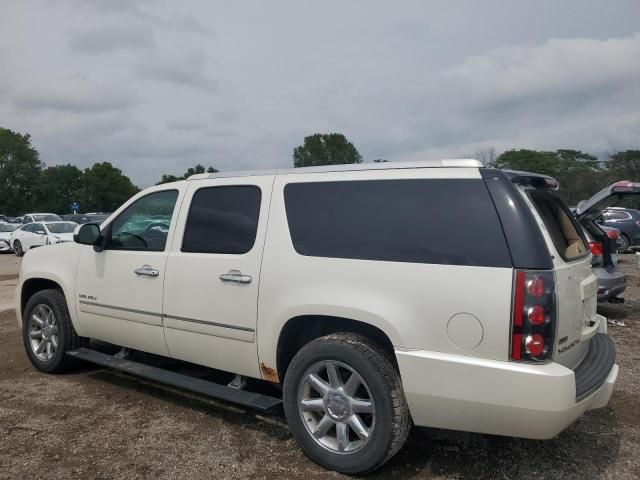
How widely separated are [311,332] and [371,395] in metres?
0.68

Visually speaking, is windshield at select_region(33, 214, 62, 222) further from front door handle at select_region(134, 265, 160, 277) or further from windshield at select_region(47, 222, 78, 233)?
front door handle at select_region(134, 265, 160, 277)

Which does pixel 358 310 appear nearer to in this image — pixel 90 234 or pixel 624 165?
pixel 90 234

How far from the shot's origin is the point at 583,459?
3.41m

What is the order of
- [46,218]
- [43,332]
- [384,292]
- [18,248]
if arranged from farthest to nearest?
1. [46,218]
2. [18,248]
3. [43,332]
4. [384,292]

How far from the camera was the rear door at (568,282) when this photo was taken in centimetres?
286

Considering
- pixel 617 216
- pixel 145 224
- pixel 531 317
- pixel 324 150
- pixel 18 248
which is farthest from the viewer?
pixel 324 150

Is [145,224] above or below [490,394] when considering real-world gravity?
above

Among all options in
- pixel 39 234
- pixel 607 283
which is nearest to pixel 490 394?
pixel 607 283

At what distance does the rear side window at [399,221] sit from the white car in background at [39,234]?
17804mm

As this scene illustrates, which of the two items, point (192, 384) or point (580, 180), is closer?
point (192, 384)

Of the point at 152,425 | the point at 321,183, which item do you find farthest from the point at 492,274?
the point at 152,425

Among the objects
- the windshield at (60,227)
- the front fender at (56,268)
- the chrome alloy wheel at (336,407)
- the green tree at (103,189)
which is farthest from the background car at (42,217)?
the green tree at (103,189)

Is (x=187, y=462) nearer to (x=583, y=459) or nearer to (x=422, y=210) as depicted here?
(x=422, y=210)

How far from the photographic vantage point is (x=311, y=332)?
357 centimetres
